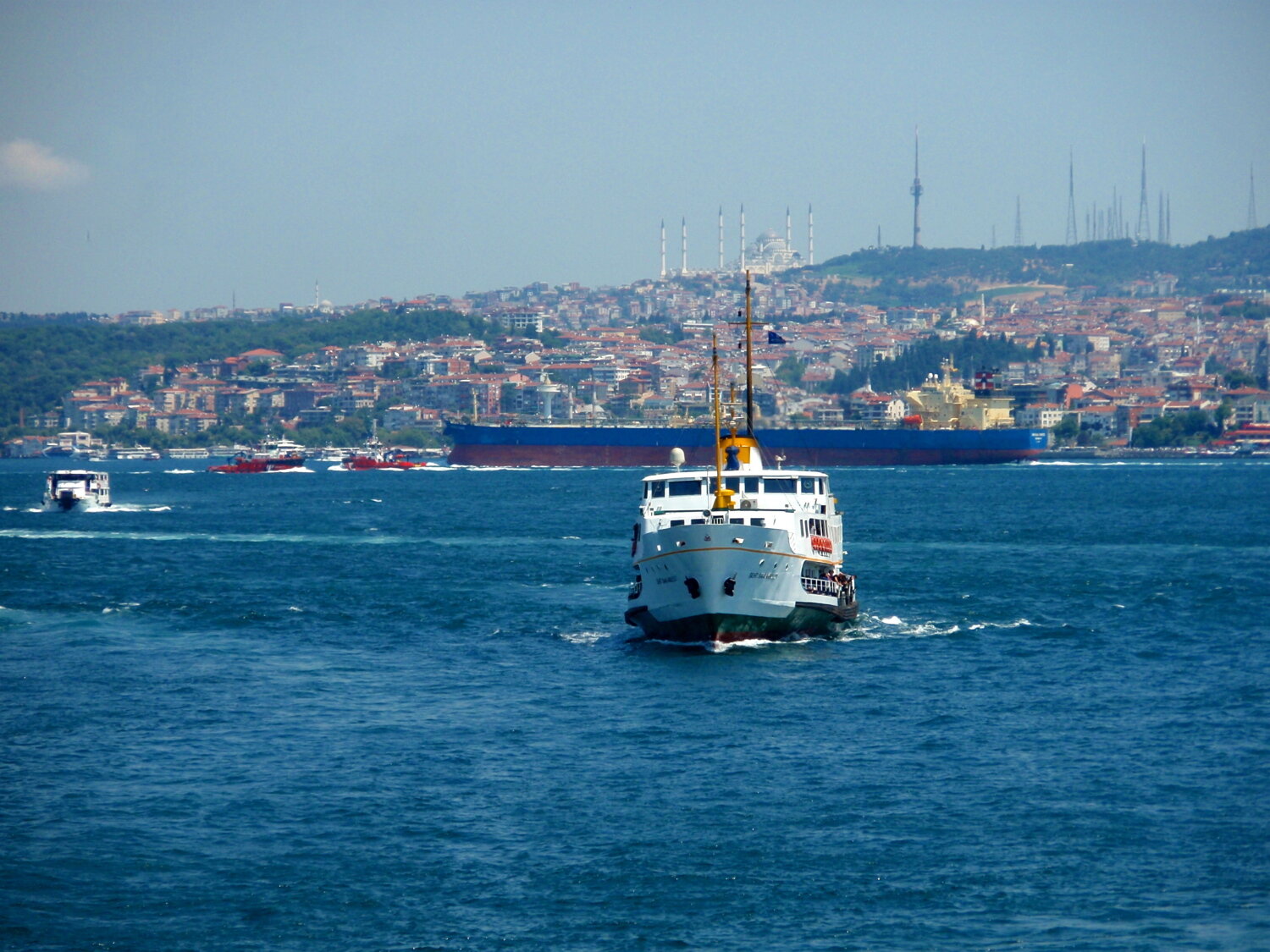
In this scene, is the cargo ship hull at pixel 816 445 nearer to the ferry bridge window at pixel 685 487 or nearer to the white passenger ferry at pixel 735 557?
the ferry bridge window at pixel 685 487

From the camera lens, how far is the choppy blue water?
18.0 m

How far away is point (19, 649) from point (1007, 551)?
114ft

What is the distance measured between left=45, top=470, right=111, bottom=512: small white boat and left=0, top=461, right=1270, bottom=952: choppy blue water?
133ft

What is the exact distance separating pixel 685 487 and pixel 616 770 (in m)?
13.5

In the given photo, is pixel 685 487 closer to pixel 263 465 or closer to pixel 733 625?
pixel 733 625

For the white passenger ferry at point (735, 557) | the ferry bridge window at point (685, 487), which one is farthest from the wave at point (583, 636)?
the ferry bridge window at point (685, 487)

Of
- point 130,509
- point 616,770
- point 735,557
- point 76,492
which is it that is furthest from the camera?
point 130,509

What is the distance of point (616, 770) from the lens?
23797mm

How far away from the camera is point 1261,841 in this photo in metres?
20.0

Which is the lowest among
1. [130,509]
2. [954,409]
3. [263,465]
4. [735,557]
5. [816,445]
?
[263,465]

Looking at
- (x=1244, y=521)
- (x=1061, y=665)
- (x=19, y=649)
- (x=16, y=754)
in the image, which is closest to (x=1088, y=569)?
(x=1061, y=665)

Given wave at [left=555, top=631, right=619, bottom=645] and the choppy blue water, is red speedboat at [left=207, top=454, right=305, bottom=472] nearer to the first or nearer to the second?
the choppy blue water

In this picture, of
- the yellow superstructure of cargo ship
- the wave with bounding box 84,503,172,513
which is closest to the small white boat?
the wave with bounding box 84,503,172,513

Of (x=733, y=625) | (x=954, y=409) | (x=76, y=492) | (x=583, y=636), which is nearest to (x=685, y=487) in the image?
(x=583, y=636)
